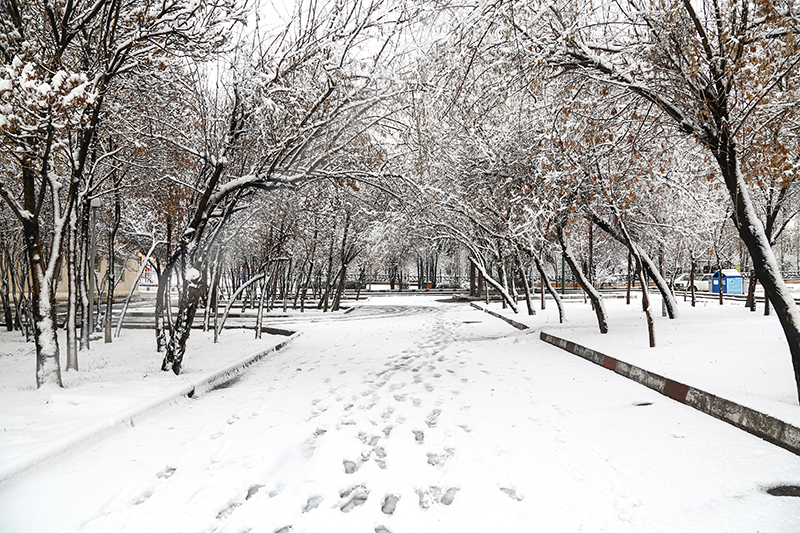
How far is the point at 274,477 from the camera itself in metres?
3.86

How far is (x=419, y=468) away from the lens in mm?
3963

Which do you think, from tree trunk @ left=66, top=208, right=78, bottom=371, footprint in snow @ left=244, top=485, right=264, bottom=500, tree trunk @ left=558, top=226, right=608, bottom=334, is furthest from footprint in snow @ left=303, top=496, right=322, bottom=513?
tree trunk @ left=558, top=226, right=608, bottom=334

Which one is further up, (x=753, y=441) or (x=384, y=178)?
(x=384, y=178)

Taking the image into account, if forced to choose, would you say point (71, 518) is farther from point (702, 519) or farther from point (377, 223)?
point (377, 223)

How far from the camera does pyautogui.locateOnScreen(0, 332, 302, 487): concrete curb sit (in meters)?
3.72

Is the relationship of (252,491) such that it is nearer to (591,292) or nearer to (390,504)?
(390,504)

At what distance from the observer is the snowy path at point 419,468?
312 cm

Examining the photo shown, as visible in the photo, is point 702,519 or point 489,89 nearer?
point 702,519

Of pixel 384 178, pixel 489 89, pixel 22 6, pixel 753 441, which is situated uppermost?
pixel 22 6

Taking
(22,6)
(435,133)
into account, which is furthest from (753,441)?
(22,6)

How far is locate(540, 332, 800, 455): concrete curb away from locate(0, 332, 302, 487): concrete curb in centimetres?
620

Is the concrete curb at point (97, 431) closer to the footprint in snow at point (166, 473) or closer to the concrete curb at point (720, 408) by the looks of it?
the footprint in snow at point (166, 473)

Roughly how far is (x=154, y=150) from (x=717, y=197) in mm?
16422

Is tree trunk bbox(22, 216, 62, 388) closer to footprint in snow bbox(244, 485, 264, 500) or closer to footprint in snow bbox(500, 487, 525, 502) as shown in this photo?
footprint in snow bbox(244, 485, 264, 500)
